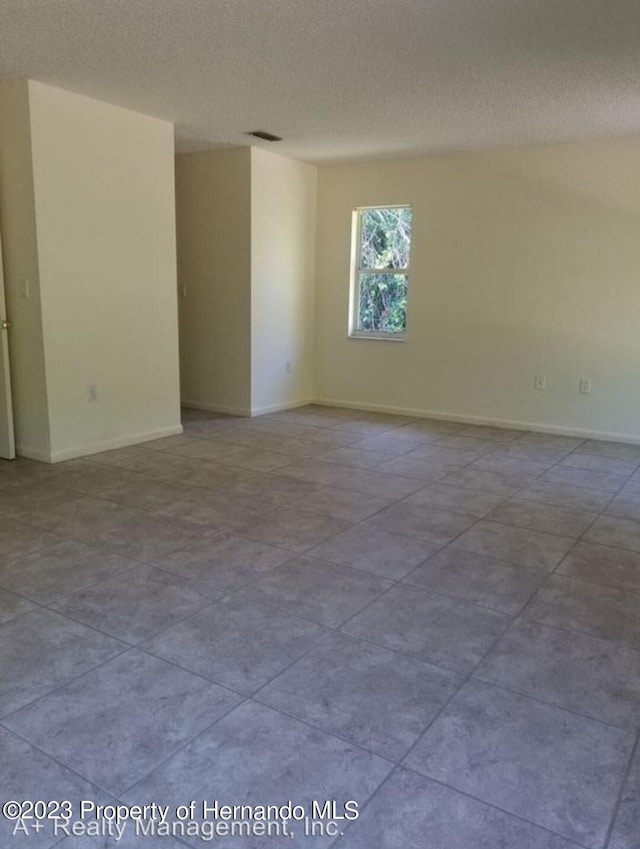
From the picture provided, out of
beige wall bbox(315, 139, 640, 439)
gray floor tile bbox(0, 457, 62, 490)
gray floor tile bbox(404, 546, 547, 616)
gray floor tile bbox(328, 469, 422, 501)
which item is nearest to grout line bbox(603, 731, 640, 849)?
gray floor tile bbox(404, 546, 547, 616)

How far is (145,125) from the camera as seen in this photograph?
4500 millimetres

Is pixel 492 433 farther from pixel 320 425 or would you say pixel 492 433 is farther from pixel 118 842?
pixel 118 842

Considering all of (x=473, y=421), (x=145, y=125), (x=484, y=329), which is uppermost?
(x=145, y=125)

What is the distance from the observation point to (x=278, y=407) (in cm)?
622

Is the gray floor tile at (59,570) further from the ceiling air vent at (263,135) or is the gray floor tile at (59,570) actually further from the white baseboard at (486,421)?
the white baseboard at (486,421)

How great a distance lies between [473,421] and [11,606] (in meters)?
4.35

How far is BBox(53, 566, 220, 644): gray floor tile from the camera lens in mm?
2207

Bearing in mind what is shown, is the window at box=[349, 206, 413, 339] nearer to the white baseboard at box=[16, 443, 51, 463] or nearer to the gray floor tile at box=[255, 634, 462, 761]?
the white baseboard at box=[16, 443, 51, 463]

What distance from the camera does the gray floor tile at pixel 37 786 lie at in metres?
1.36

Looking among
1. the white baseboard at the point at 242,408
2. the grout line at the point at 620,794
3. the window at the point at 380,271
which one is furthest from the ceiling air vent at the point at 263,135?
the grout line at the point at 620,794

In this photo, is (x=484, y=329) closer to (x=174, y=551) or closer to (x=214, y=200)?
(x=214, y=200)

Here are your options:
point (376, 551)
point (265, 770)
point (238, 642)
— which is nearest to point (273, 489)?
point (376, 551)

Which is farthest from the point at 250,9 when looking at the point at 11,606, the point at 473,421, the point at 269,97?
the point at 473,421

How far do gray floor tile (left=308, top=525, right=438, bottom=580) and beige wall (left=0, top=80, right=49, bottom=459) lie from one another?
2.31 meters
